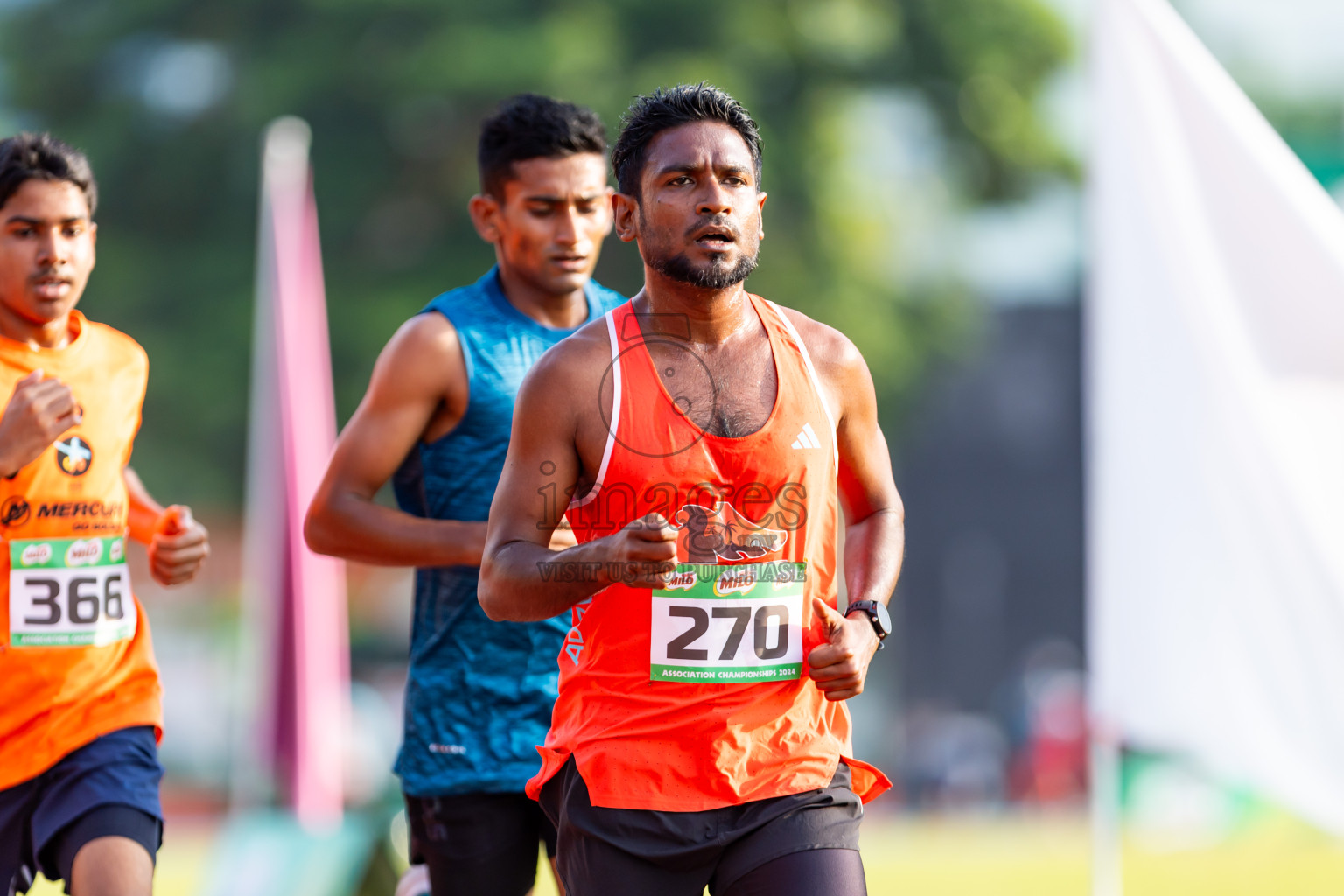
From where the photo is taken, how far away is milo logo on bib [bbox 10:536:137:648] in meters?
4.09

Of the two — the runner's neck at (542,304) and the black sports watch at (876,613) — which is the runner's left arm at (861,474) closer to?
the black sports watch at (876,613)

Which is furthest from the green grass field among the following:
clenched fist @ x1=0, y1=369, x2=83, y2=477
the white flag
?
clenched fist @ x1=0, y1=369, x2=83, y2=477

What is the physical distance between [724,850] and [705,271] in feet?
3.67

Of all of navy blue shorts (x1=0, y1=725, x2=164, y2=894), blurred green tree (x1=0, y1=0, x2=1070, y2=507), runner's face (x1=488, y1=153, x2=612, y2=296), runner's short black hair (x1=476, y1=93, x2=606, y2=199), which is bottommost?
navy blue shorts (x1=0, y1=725, x2=164, y2=894)

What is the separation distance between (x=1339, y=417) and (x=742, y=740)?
2.22 m

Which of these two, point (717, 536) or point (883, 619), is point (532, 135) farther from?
point (883, 619)

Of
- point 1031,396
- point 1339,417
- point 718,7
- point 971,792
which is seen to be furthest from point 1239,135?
point 1031,396

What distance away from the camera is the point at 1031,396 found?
108 feet

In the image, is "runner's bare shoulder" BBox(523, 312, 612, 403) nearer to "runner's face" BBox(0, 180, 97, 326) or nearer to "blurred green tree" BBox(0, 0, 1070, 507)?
"runner's face" BBox(0, 180, 97, 326)

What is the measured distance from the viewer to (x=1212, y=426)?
4.84 meters

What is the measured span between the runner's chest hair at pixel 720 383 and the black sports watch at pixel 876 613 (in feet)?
1.40

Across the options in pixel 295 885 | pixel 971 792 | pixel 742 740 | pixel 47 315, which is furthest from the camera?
pixel 971 792

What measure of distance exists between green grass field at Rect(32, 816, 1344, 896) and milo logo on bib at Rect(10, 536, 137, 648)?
15.7ft

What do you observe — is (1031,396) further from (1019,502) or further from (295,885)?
(295,885)
